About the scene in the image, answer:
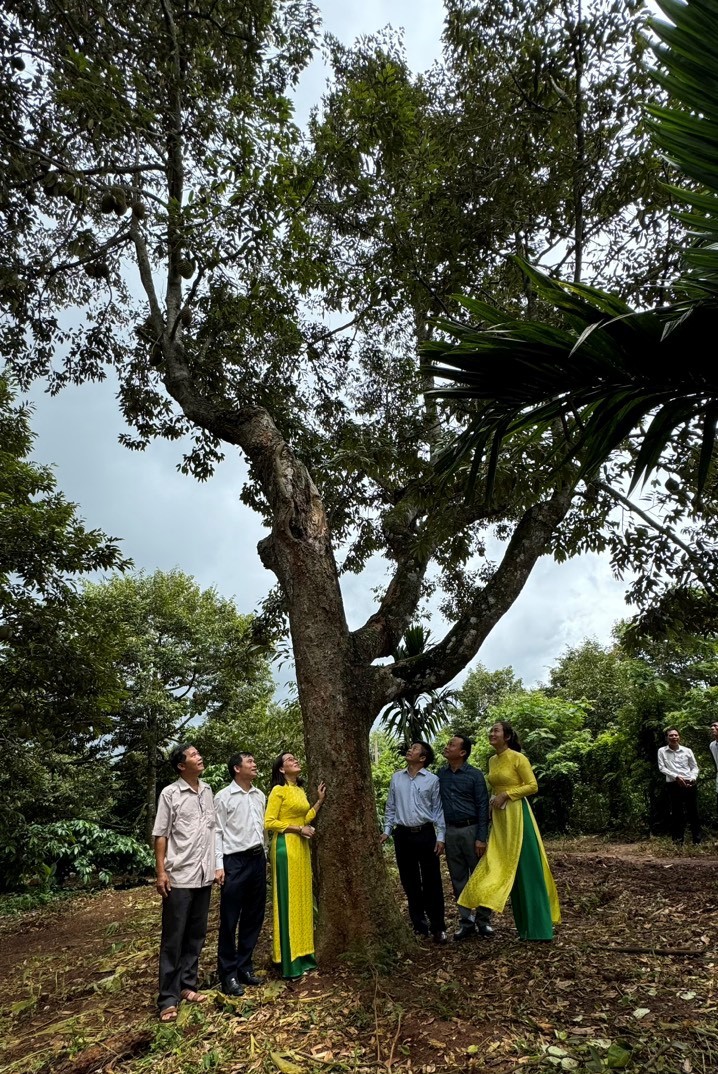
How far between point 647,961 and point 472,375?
441cm

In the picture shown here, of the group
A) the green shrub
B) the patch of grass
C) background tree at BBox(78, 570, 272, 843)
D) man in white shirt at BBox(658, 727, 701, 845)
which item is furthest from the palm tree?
background tree at BBox(78, 570, 272, 843)

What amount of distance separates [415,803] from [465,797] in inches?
16.7

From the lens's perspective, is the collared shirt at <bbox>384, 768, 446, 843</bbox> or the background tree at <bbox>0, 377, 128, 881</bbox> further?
the background tree at <bbox>0, 377, 128, 881</bbox>

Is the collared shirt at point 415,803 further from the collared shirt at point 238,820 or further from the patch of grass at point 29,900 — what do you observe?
the patch of grass at point 29,900

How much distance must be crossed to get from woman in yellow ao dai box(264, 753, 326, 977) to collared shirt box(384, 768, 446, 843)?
0.86 metres

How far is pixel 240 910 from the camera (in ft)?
16.4

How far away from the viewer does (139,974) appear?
5496 mm

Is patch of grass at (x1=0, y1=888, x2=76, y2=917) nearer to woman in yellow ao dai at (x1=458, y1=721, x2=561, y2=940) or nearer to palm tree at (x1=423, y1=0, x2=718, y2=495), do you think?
woman in yellow ao dai at (x1=458, y1=721, x2=561, y2=940)

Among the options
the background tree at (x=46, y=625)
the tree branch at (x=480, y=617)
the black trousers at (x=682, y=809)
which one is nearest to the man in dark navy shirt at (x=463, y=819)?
the tree branch at (x=480, y=617)

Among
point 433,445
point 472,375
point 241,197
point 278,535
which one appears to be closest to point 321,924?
point 278,535

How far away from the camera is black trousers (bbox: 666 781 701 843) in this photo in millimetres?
9367

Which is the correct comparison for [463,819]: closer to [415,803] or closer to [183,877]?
[415,803]

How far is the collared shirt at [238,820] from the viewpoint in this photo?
198 inches

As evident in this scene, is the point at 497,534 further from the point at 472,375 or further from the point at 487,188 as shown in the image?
the point at 472,375
